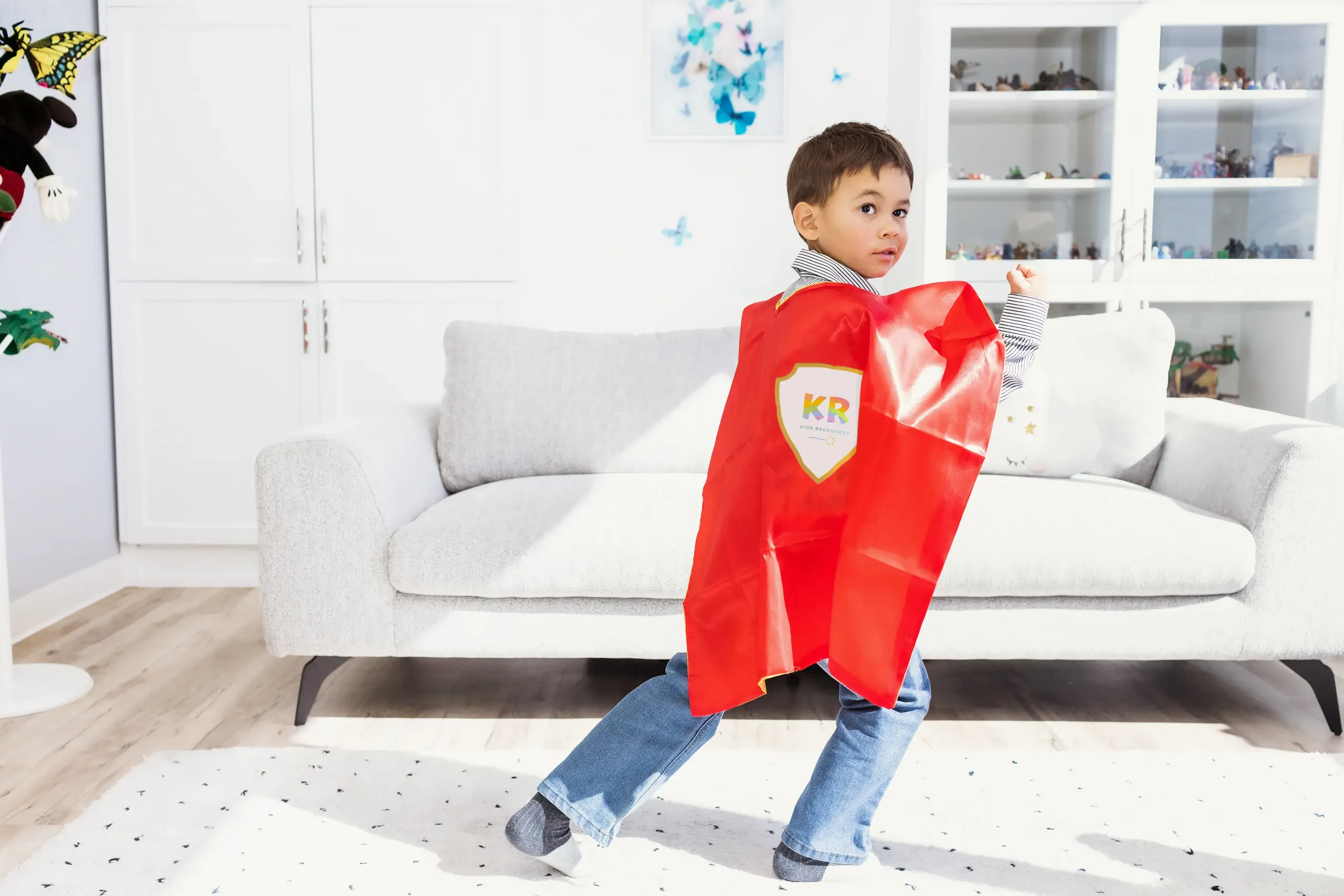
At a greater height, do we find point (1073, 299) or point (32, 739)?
point (1073, 299)

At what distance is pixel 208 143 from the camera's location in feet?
10.6

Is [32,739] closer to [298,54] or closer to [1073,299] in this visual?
[298,54]

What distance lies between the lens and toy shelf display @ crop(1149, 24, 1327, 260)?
322cm

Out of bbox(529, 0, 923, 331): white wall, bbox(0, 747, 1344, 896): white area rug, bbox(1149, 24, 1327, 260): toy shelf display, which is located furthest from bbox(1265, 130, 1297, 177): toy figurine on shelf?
bbox(0, 747, 1344, 896): white area rug

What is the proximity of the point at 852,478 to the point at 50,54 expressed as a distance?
2.07 meters

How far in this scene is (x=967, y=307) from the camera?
1324 mm

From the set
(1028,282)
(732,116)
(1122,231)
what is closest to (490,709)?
(1028,282)

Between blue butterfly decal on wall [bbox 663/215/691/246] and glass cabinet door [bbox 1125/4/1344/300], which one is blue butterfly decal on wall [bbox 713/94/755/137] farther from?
glass cabinet door [bbox 1125/4/1344/300]

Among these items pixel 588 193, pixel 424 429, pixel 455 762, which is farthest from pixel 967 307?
pixel 588 193

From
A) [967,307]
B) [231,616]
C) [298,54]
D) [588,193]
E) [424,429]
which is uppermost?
[298,54]

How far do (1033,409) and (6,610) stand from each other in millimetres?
2323

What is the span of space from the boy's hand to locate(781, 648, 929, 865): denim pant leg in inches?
19.8

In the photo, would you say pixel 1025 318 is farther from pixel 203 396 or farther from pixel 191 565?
pixel 191 565

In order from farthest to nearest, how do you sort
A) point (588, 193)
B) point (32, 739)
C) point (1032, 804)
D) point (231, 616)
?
point (588, 193) → point (231, 616) → point (32, 739) → point (1032, 804)
